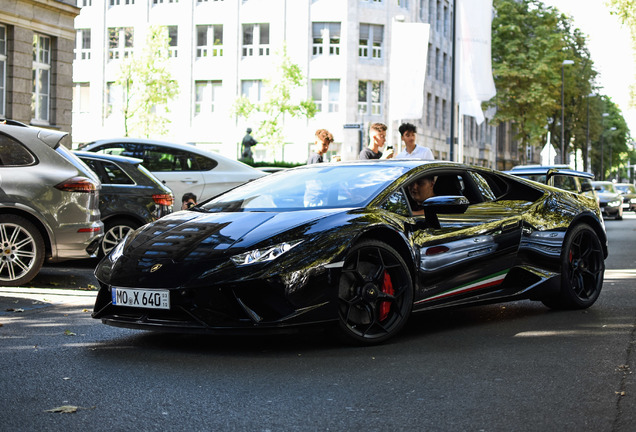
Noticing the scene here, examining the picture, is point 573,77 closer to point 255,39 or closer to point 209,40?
point 255,39

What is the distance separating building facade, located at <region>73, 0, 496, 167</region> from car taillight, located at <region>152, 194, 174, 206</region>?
37.2 metres

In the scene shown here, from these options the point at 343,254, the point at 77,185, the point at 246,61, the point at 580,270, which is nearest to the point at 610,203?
the point at 246,61

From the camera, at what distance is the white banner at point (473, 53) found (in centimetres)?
2159

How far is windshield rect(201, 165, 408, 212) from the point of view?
6695mm

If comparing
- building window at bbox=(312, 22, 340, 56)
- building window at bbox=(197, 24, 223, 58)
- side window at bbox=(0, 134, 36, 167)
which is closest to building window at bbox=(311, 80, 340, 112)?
building window at bbox=(312, 22, 340, 56)

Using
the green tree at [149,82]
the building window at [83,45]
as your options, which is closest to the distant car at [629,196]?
the green tree at [149,82]

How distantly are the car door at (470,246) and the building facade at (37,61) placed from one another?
17995 millimetres

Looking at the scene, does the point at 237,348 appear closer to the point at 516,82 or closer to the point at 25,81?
the point at 25,81

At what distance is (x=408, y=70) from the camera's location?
20.9 metres

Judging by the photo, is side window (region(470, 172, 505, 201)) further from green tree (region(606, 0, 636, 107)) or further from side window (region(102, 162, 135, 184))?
green tree (region(606, 0, 636, 107))

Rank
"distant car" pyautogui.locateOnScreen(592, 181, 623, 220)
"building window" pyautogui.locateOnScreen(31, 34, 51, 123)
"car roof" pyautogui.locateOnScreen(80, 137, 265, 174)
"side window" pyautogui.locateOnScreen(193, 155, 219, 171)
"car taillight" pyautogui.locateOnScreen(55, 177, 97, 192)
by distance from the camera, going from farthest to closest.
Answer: "distant car" pyautogui.locateOnScreen(592, 181, 623, 220)
"building window" pyautogui.locateOnScreen(31, 34, 51, 123)
"side window" pyautogui.locateOnScreen(193, 155, 219, 171)
"car roof" pyautogui.locateOnScreen(80, 137, 265, 174)
"car taillight" pyautogui.locateOnScreen(55, 177, 97, 192)

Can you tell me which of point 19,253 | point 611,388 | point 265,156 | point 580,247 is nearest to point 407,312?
point 611,388

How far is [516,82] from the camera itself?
179 ft

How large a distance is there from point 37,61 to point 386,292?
21.4 metres
